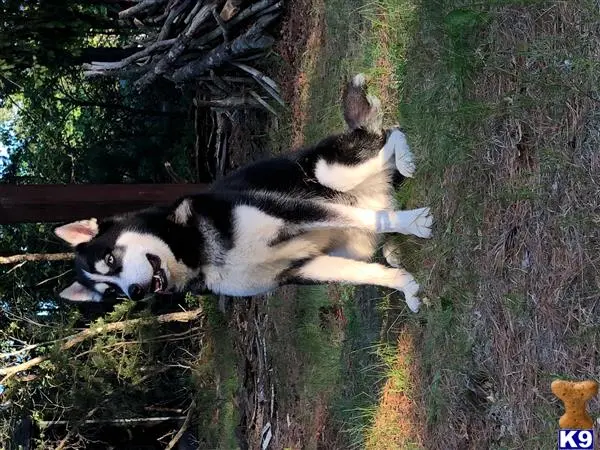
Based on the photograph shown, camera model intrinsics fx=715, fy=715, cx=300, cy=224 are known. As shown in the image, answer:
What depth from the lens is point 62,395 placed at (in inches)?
391

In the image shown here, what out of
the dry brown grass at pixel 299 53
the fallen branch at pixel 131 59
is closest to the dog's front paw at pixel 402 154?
the dry brown grass at pixel 299 53

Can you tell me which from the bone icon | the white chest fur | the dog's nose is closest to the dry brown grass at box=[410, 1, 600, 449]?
the bone icon

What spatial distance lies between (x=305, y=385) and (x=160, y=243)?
12.8 feet

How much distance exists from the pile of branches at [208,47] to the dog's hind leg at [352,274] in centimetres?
393

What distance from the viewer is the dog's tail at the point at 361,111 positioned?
16.6ft

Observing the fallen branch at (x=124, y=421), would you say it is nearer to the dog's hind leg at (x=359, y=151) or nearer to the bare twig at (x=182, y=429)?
the bare twig at (x=182, y=429)

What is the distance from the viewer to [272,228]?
457 centimetres

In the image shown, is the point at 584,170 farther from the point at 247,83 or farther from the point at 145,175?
the point at 145,175

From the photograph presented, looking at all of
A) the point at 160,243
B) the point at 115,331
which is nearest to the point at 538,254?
the point at 160,243

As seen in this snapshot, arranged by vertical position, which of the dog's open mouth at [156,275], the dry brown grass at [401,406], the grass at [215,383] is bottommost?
the grass at [215,383]

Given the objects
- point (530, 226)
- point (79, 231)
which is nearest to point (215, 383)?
point (79, 231)

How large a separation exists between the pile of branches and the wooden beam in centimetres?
211

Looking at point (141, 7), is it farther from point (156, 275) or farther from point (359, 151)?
point (156, 275)

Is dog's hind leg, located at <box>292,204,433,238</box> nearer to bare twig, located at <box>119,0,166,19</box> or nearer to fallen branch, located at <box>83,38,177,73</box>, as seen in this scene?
fallen branch, located at <box>83,38,177,73</box>
